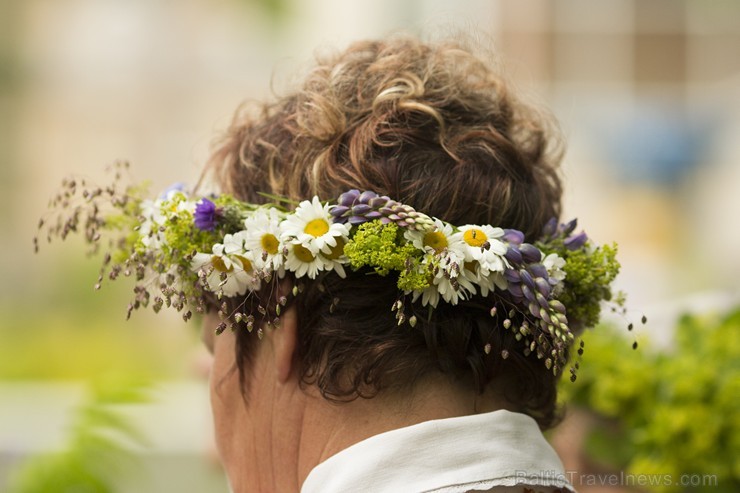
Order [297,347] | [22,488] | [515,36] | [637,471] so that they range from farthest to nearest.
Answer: [515,36] → [22,488] → [637,471] → [297,347]

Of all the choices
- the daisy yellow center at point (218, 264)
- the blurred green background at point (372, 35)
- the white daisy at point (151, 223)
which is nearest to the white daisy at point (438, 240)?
the daisy yellow center at point (218, 264)

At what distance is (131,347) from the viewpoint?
9.55 metres

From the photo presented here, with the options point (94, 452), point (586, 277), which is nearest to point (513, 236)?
point (586, 277)

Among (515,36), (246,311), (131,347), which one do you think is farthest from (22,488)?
(515,36)

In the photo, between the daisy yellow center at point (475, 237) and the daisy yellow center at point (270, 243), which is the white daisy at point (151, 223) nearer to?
the daisy yellow center at point (270, 243)

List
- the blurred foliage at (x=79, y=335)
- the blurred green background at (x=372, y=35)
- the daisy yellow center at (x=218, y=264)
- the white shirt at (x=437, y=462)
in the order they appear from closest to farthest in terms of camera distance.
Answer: the white shirt at (x=437, y=462) < the daisy yellow center at (x=218, y=264) < the blurred foliage at (x=79, y=335) < the blurred green background at (x=372, y=35)

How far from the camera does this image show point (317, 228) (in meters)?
1.62

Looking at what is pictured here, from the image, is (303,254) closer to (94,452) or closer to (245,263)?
(245,263)

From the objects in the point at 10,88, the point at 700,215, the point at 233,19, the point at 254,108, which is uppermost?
the point at 254,108

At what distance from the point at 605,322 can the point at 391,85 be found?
1552 millimetres

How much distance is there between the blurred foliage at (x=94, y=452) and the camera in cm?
282

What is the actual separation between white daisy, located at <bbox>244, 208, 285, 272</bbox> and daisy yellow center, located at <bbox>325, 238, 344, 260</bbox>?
3.5 inches

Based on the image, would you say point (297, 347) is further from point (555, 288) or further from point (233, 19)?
point (233, 19)

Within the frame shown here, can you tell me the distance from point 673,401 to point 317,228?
4.65 ft
